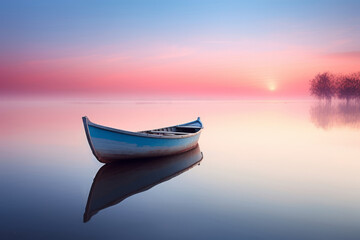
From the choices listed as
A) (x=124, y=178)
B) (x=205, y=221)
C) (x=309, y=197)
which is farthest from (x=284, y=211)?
(x=124, y=178)

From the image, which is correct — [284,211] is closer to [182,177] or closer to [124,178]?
[182,177]

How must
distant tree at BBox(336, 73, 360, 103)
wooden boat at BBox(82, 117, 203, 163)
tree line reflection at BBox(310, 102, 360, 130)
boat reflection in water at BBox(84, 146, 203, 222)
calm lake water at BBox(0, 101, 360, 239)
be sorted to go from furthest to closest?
distant tree at BBox(336, 73, 360, 103) < tree line reflection at BBox(310, 102, 360, 130) < wooden boat at BBox(82, 117, 203, 163) < boat reflection in water at BBox(84, 146, 203, 222) < calm lake water at BBox(0, 101, 360, 239)

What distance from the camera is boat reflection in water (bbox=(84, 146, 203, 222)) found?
8.43 meters

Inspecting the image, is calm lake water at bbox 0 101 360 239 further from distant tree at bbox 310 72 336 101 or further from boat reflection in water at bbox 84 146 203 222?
distant tree at bbox 310 72 336 101

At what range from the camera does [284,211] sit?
24.2 ft

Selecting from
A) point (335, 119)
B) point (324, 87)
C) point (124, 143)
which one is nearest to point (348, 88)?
point (324, 87)

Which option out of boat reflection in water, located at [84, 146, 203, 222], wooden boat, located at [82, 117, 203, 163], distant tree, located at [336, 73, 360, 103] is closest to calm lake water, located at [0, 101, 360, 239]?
boat reflection in water, located at [84, 146, 203, 222]

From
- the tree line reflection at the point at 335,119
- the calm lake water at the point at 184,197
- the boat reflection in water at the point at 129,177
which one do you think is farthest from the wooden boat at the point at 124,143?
the tree line reflection at the point at 335,119

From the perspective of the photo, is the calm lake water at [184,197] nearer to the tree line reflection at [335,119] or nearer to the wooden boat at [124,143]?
the wooden boat at [124,143]

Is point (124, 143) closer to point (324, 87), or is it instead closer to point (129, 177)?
point (129, 177)

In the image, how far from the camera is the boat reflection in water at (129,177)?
→ 843 centimetres

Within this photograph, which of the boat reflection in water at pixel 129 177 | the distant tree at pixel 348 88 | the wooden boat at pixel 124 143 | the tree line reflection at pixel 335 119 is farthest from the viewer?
the distant tree at pixel 348 88

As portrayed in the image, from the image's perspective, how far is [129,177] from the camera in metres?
10.6

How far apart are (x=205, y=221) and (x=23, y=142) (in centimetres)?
1885
